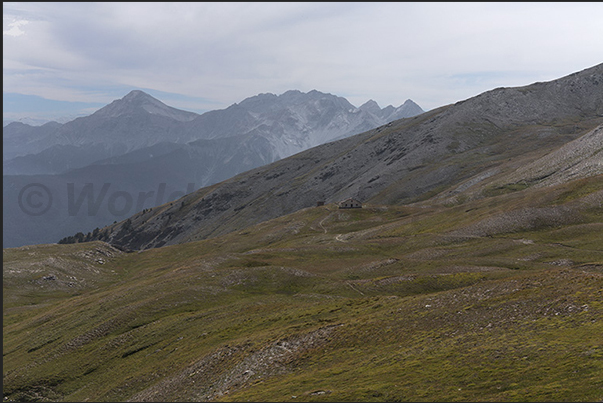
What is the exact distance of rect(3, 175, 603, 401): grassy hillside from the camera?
1113 inches

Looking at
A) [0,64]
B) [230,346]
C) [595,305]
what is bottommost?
[230,346]

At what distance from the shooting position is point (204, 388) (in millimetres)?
35656

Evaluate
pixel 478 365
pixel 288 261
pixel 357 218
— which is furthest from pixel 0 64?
pixel 357 218

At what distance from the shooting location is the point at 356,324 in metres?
42.6

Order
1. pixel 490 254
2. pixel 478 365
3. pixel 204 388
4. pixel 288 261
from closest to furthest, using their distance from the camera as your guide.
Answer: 1. pixel 478 365
2. pixel 204 388
3. pixel 490 254
4. pixel 288 261

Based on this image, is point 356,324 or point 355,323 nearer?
point 356,324

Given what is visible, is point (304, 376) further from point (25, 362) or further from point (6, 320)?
point (6, 320)

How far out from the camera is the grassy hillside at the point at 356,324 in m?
28.3

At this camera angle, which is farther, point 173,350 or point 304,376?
point 173,350

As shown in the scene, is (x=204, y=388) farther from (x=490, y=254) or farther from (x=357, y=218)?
(x=357, y=218)

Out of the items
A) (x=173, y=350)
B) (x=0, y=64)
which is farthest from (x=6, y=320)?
(x=0, y=64)

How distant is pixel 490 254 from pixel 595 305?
50901 millimetres

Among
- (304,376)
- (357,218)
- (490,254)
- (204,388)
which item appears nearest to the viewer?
(304,376)

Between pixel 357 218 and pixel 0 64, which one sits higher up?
pixel 0 64
